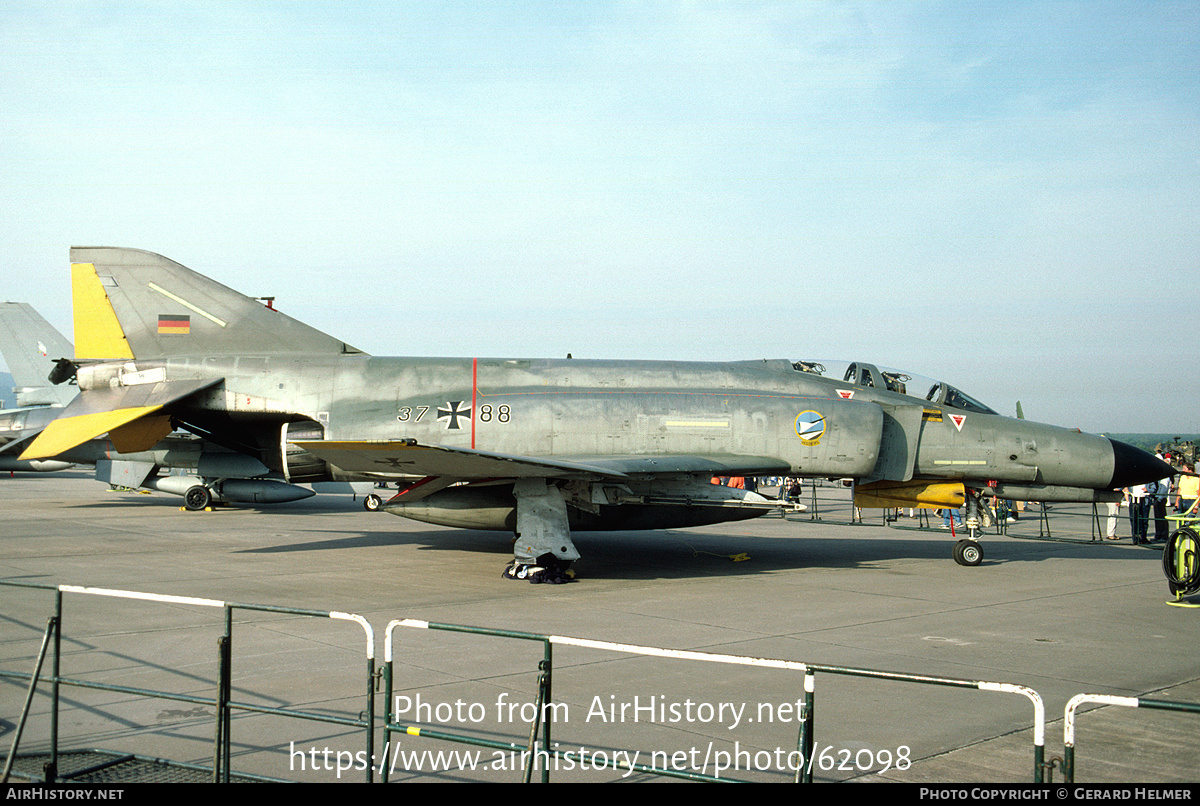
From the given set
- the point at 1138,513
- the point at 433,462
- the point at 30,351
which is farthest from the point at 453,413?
the point at 30,351

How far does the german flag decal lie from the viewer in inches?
558

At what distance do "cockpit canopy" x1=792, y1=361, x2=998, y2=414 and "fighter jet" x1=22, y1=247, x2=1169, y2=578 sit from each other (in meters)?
0.04

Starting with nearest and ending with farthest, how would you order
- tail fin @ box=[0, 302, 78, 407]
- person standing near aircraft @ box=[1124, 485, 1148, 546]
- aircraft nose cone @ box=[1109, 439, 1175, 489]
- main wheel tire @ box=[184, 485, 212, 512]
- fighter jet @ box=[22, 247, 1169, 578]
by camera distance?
fighter jet @ box=[22, 247, 1169, 578]
aircraft nose cone @ box=[1109, 439, 1175, 489]
person standing near aircraft @ box=[1124, 485, 1148, 546]
main wheel tire @ box=[184, 485, 212, 512]
tail fin @ box=[0, 302, 78, 407]

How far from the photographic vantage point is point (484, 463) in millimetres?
11281

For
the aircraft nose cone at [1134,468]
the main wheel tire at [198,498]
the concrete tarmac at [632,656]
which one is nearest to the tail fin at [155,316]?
the concrete tarmac at [632,656]

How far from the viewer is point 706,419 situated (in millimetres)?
13305

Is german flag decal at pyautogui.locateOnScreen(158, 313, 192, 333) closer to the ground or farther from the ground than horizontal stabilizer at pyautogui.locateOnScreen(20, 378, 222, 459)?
farther from the ground

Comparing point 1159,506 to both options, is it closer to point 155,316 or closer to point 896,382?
point 896,382

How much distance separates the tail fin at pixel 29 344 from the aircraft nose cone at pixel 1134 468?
27.2 meters

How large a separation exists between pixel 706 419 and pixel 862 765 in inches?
329

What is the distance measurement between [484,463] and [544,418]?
2093mm

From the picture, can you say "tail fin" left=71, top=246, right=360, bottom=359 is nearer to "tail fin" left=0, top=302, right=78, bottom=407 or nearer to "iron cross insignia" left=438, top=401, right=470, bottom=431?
"iron cross insignia" left=438, top=401, right=470, bottom=431

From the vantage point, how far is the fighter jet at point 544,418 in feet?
42.9

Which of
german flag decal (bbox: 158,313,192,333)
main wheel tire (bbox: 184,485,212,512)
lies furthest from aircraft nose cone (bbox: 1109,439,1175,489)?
main wheel tire (bbox: 184,485,212,512)
